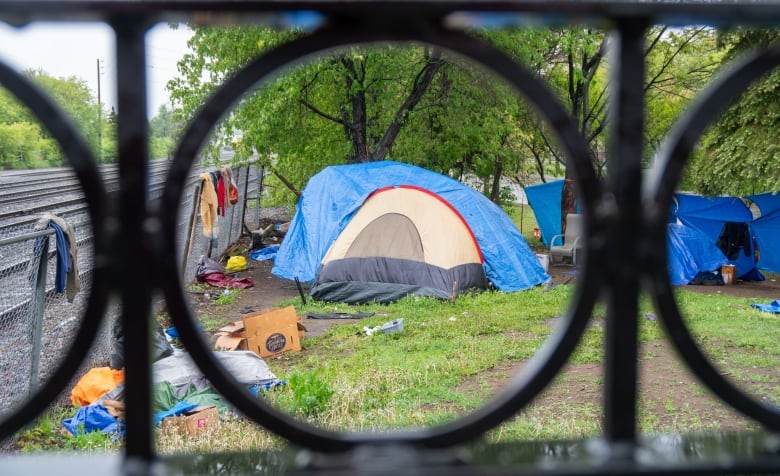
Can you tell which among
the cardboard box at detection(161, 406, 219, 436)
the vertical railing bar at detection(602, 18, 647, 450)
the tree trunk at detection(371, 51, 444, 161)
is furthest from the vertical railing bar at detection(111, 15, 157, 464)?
the tree trunk at detection(371, 51, 444, 161)

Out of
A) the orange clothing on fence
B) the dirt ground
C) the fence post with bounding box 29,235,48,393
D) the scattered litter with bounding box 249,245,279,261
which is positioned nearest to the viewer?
the fence post with bounding box 29,235,48,393

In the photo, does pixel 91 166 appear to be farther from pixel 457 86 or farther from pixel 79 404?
pixel 457 86

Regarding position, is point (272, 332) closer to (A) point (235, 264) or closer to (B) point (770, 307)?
(A) point (235, 264)

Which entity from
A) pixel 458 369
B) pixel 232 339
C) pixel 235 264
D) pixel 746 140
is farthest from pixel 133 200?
pixel 746 140

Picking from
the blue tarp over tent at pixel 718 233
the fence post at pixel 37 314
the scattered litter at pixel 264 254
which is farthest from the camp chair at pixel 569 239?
the fence post at pixel 37 314

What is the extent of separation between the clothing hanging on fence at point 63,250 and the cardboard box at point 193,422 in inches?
50.2

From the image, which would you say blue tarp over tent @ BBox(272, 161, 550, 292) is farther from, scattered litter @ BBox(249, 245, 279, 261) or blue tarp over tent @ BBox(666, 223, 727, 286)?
blue tarp over tent @ BBox(666, 223, 727, 286)

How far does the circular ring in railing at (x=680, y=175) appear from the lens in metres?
0.76

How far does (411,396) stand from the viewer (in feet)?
19.0

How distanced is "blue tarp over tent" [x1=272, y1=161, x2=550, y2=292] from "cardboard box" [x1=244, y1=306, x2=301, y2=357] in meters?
3.23

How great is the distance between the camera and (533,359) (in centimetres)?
76

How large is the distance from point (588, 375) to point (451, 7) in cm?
617

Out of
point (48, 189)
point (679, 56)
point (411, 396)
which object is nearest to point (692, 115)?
point (411, 396)

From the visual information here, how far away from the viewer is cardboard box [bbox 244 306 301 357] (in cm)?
749
